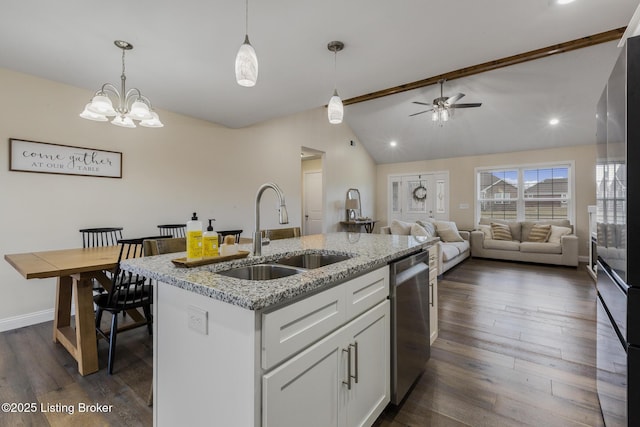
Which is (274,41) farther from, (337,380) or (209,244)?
(337,380)

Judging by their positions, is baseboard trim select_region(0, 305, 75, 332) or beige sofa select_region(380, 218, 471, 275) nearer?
baseboard trim select_region(0, 305, 75, 332)

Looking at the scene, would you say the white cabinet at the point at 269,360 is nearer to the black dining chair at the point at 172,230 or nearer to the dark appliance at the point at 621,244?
the dark appliance at the point at 621,244

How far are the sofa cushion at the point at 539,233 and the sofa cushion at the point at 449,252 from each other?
73.2 inches

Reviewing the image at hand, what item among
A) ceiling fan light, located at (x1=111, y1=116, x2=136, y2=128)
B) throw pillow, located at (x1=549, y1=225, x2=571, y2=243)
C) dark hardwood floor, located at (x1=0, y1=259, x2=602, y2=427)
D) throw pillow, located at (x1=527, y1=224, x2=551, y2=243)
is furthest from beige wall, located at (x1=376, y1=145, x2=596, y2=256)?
ceiling fan light, located at (x1=111, y1=116, x2=136, y2=128)

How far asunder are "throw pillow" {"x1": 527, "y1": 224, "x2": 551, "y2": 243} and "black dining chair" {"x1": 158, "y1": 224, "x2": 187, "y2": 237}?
6.33 meters

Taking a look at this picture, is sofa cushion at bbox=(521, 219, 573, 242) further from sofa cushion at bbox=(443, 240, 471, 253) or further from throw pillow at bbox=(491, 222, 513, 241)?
sofa cushion at bbox=(443, 240, 471, 253)

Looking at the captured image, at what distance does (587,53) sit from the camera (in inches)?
163

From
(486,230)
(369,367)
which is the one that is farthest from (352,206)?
(369,367)

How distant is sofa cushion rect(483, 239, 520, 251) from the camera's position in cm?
582

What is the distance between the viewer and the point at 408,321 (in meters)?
1.79

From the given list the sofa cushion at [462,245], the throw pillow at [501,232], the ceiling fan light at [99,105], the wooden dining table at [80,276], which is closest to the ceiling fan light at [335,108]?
the ceiling fan light at [99,105]

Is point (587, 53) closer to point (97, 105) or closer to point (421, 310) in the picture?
point (421, 310)

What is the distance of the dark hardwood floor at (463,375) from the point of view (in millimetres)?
1664

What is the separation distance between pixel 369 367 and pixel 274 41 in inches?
94.1
